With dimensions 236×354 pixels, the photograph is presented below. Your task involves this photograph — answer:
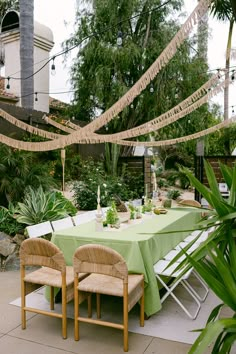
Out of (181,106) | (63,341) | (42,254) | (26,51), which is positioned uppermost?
(26,51)

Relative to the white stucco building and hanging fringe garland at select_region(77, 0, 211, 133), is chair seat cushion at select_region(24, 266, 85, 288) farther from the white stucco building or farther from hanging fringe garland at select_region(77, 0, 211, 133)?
the white stucco building

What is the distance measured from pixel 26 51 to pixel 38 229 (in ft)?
22.8

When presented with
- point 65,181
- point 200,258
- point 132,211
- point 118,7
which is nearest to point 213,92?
point 132,211

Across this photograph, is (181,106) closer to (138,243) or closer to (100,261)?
(138,243)

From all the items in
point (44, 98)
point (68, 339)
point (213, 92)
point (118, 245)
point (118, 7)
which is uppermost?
point (118, 7)

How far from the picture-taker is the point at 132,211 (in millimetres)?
4504

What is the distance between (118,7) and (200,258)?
1014 cm

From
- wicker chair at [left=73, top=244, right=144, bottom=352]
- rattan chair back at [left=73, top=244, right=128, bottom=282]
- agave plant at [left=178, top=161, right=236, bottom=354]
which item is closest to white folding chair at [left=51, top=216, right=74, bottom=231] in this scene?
wicker chair at [left=73, top=244, right=144, bottom=352]

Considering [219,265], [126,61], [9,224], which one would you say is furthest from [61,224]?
[126,61]

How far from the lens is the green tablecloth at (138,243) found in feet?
10.2

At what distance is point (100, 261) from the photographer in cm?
274

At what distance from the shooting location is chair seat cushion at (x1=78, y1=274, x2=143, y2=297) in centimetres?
277

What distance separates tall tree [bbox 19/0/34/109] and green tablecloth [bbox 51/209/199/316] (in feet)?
20.5

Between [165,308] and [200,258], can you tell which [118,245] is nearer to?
[165,308]
